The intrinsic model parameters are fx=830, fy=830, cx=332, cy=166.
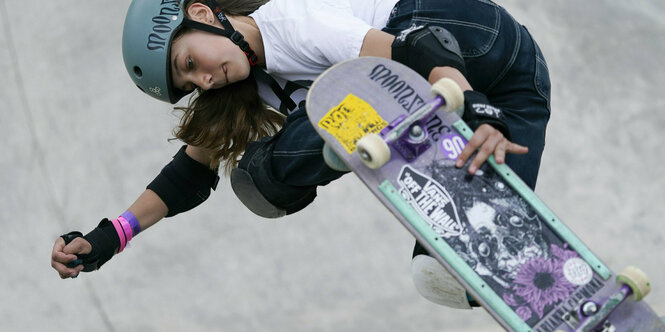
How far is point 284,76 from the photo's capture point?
312cm

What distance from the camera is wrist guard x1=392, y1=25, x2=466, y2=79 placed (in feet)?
8.71

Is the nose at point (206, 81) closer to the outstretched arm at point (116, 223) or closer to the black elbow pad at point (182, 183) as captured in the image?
the outstretched arm at point (116, 223)

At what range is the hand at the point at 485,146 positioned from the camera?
7.99 feet

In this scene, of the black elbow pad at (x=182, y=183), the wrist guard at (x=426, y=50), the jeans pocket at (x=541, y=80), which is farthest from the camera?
the black elbow pad at (x=182, y=183)

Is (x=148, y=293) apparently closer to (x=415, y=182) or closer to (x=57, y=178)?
(x=57, y=178)

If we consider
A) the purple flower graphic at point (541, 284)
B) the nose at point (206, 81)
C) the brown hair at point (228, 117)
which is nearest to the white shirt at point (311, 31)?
the brown hair at point (228, 117)

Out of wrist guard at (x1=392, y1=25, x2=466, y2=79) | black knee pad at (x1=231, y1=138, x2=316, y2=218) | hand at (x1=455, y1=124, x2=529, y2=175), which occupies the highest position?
wrist guard at (x1=392, y1=25, x2=466, y2=79)

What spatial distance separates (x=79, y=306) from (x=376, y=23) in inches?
107

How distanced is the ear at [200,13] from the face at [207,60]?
65 mm

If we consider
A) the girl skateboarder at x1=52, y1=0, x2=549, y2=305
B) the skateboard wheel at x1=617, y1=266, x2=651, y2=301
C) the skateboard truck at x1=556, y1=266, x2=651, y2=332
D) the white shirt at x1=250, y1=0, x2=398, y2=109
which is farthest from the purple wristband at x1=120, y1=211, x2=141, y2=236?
the skateboard wheel at x1=617, y1=266, x2=651, y2=301

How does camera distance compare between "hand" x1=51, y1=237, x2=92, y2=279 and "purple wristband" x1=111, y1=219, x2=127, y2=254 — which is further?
"purple wristband" x1=111, y1=219, x2=127, y2=254

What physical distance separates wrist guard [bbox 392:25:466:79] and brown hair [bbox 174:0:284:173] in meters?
0.75

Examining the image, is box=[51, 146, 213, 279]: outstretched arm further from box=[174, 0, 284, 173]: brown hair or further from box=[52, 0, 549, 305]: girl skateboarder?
box=[174, 0, 284, 173]: brown hair

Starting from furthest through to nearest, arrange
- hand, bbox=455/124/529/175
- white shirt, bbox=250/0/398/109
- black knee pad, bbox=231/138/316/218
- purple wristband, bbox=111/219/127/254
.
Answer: purple wristband, bbox=111/219/127/254
black knee pad, bbox=231/138/316/218
white shirt, bbox=250/0/398/109
hand, bbox=455/124/529/175
